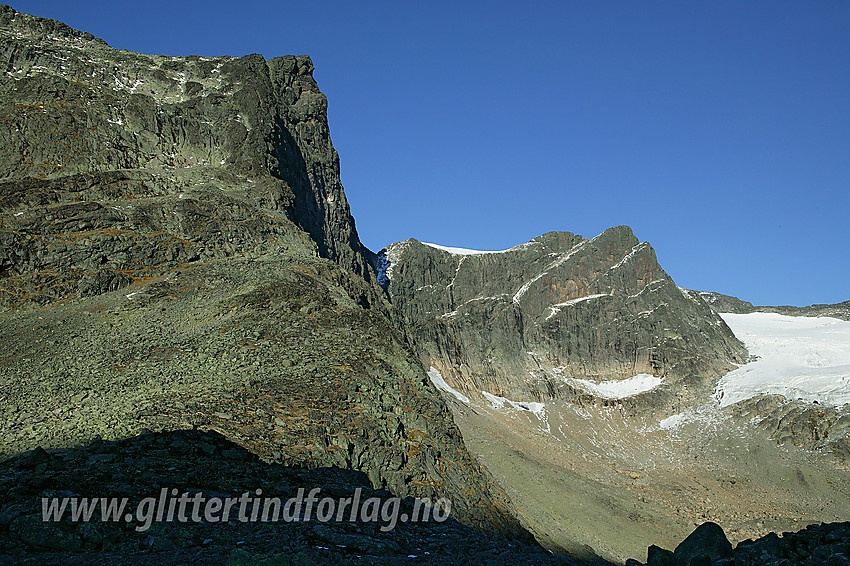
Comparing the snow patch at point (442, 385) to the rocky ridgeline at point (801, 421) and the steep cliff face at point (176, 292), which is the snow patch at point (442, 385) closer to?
the rocky ridgeline at point (801, 421)

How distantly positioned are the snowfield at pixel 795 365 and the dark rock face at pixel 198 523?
86.0 meters

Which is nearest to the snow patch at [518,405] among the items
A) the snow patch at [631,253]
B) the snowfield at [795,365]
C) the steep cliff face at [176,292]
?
the snowfield at [795,365]

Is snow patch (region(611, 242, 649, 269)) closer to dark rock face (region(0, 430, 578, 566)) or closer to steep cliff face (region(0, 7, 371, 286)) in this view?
steep cliff face (region(0, 7, 371, 286))

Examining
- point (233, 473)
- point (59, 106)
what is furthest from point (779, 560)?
point (59, 106)

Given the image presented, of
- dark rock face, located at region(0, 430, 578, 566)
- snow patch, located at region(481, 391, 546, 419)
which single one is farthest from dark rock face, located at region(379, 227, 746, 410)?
dark rock face, located at region(0, 430, 578, 566)

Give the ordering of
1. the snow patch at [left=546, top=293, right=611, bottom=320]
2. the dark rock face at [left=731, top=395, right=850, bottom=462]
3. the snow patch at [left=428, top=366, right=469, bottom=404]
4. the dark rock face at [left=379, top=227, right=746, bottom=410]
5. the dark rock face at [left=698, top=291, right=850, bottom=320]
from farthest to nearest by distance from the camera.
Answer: the dark rock face at [left=698, top=291, right=850, bottom=320] → the snow patch at [left=546, top=293, right=611, bottom=320] → the dark rock face at [left=379, top=227, right=746, bottom=410] → the snow patch at [left=428, top=366, right=469, bottom=404] → the dark rock face at [left=731, top=395, right=850, bottom=462]

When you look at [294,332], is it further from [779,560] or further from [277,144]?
[277,144]

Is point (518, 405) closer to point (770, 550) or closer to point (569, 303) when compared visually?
point (569, 303)

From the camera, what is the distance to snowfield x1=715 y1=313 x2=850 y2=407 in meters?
89.8

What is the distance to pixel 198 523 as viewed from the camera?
12836 millimetres

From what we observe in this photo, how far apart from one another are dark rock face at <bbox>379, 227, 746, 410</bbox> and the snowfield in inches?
182

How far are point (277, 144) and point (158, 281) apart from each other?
22.3 m

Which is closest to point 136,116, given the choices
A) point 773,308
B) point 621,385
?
point 621,385

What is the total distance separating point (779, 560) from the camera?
37.2 feet
